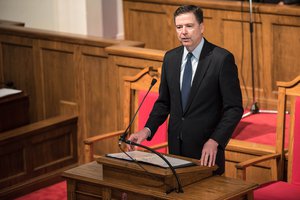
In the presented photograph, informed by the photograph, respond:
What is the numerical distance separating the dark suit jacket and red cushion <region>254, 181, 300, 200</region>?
22.9 inches

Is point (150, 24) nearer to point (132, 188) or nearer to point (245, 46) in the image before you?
point (245, 46)

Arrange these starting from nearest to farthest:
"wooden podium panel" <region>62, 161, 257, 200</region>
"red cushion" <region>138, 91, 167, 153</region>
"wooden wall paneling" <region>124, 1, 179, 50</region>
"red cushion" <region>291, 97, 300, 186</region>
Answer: "wooden podium panel" <region>62, 161, 257, 200</region>
"red cushion" <region>291, 97, 300, 186</region>
"red cushion" <region>138, 91, 167, 153</region>
"wooden wall paneling" <region>124, 1, 179, 50</region>

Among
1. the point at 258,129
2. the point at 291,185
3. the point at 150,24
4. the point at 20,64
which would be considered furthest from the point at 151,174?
the point at 150,24

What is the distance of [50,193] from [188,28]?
235 centimetres

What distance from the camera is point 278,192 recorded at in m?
3.75

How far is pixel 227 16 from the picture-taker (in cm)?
566

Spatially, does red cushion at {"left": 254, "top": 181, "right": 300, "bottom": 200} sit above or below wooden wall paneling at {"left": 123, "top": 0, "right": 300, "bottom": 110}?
below

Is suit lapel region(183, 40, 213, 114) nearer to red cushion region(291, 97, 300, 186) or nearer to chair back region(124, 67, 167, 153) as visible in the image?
red cushion region(291, 97, 300, 186)

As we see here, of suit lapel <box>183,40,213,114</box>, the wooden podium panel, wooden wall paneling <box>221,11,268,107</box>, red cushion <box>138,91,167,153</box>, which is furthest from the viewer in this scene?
wooden wall paneling <box>221,11,268,107</box>

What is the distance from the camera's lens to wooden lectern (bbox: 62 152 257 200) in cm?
290

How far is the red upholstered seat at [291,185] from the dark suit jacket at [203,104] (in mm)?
602

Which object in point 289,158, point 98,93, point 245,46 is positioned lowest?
point 289,158

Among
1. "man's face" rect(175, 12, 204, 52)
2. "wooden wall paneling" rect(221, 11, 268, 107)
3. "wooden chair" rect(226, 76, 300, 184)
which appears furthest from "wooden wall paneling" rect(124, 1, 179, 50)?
"man's face" rect(175, 12, 204, 52)

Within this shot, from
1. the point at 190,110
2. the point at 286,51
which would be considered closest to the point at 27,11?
the point at 286,51
